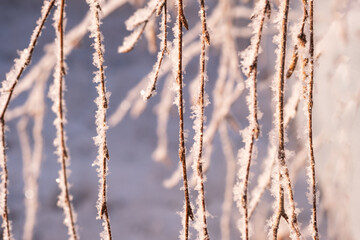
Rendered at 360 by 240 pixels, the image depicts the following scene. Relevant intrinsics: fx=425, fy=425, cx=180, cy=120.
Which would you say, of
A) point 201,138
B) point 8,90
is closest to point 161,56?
point 201,138

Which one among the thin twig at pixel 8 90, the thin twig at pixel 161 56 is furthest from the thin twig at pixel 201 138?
the thin twig at pixel 8 90

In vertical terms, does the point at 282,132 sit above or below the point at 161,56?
below

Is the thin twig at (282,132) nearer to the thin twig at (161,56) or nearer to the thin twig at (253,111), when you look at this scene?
the thin twig at (253,111)

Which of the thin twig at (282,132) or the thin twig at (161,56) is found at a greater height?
the thin twig at (161,56)

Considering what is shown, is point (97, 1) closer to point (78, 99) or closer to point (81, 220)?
point (81, 220)

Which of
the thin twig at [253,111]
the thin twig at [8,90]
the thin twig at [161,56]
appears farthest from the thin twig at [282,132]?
the thin twig at [8,90]

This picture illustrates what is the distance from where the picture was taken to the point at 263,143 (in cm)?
367

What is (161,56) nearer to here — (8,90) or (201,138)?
(201,138)

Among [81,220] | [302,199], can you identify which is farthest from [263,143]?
[81,220]

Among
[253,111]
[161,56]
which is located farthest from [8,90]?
[253,111]

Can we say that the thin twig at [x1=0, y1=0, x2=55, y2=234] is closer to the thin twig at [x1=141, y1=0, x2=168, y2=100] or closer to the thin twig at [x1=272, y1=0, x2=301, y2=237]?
the thin twig at [x1=141, y1=0, x2=168, y2=100]

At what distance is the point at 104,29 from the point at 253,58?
155 inches

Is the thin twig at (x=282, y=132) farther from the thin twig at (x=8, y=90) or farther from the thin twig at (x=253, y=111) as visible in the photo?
the thin twig at (x=8, y=90)

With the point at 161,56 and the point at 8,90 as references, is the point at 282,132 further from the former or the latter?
the point at 8,90
